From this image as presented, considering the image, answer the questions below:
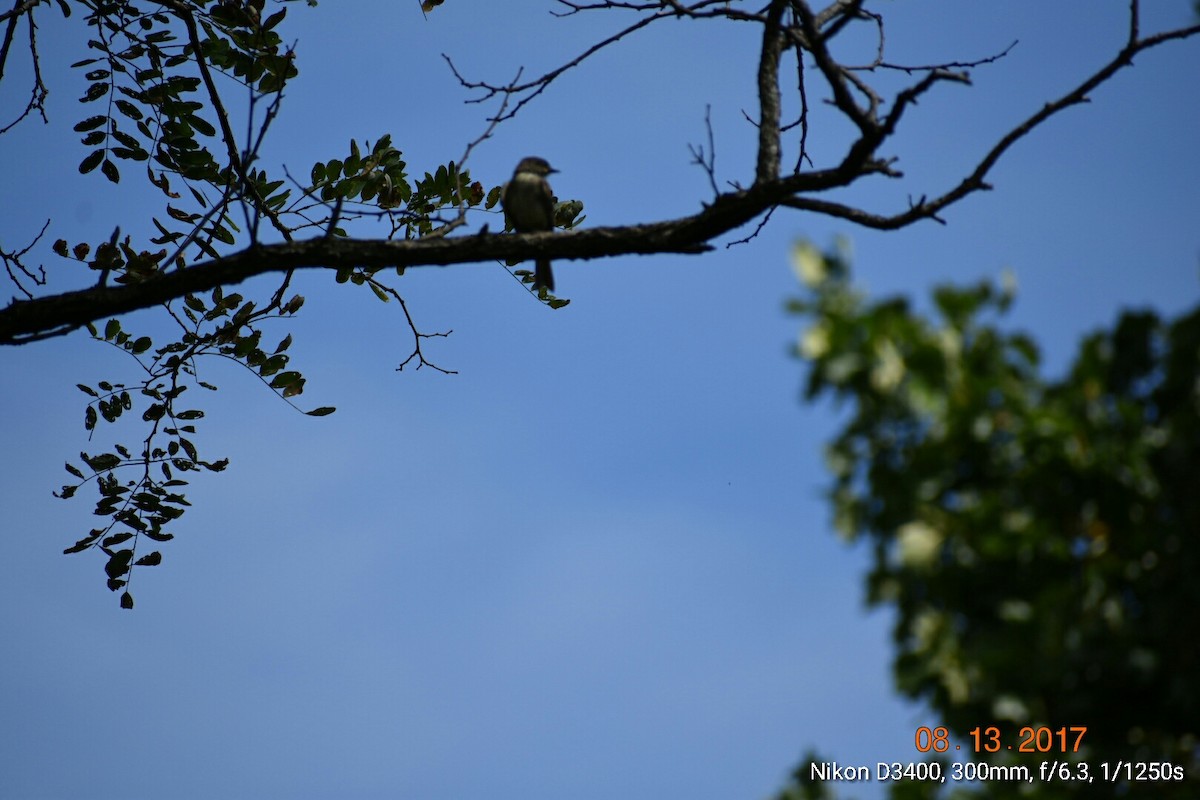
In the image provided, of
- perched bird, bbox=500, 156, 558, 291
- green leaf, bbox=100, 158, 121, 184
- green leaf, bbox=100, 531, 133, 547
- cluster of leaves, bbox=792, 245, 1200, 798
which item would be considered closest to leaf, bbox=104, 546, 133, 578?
green leaf, bbox=100, 531, 133, 547

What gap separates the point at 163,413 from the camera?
5.70 meters

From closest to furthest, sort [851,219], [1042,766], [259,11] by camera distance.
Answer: [1042,766] → [851,219] → [259,11]

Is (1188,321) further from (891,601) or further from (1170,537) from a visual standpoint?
(891,601)

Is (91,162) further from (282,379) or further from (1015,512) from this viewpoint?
(1015,512)

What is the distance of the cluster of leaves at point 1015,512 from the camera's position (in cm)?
230

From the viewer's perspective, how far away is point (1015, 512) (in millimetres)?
Result: 2371

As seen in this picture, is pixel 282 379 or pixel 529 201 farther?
pixel 529 201

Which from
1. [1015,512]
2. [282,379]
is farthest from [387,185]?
[1015,512]

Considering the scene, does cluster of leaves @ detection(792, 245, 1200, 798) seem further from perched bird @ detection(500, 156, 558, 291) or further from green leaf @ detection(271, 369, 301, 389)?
perched bird @ detection(500, 156, 558, 291)

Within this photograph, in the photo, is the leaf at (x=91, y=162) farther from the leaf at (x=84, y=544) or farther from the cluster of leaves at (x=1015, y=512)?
the cluster of leaves at (x=1015, y=512)

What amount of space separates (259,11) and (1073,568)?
501cm

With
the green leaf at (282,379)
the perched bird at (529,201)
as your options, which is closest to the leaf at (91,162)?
the green leaf at (282,379)

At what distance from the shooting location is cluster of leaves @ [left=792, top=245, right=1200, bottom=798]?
230cm

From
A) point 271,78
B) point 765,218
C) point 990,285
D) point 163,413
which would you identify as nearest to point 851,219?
point 765,218
